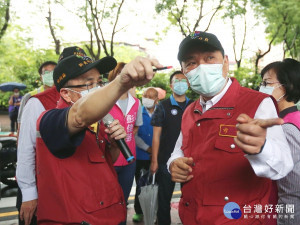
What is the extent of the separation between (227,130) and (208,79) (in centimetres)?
41

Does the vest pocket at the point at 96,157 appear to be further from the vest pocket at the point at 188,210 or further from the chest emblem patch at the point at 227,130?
the chest emblem patch at the point at 227,130

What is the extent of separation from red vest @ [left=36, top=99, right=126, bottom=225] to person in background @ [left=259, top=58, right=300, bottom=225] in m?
1.20

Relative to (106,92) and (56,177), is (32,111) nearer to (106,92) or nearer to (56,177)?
(56,177)

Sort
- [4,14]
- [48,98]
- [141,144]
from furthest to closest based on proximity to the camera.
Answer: [4,14], [141,144], [48,98]

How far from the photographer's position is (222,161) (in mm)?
1601

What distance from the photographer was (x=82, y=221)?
1.55m

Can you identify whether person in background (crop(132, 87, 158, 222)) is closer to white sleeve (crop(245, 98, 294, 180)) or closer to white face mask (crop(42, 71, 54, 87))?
white face mask (crop(42, 71, 54, 87))

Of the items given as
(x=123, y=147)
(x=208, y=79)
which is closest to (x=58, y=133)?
(x=123, y=147)

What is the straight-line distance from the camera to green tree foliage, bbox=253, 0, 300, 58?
11983 mm

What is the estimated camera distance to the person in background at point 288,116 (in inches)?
78.5

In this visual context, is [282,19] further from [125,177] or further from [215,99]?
[215,99]

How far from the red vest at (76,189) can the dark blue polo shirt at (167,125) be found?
1.90 m

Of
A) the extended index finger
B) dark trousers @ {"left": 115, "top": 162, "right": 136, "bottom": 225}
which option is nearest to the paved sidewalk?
dark trousers @ {"left": 115, "top": 162, "right": 136, "bottom": 225}

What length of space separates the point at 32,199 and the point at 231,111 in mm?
1649
